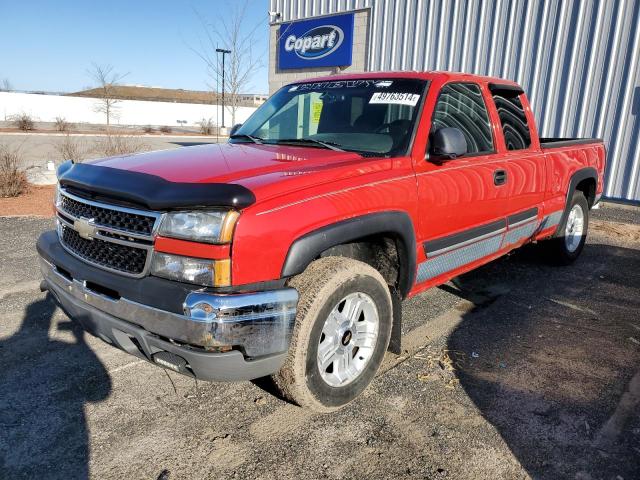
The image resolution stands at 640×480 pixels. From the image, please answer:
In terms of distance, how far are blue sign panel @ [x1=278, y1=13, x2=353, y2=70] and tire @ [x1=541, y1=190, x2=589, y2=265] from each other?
28.5 ft

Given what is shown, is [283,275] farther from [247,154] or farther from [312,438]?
[247,154]

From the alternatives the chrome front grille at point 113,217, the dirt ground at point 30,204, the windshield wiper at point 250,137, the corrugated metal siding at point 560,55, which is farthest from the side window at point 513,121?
the dirt ground at point 30,204

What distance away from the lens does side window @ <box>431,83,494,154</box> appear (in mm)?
3549

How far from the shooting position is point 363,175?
2.79 metres

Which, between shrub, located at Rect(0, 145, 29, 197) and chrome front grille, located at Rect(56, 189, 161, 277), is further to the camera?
shrub, located at Rect(0, 145, 29, 197)

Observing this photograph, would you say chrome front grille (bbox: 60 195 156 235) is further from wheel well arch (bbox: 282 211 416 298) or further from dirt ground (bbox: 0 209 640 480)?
dirt ground (bbox: 0 209 640 480)

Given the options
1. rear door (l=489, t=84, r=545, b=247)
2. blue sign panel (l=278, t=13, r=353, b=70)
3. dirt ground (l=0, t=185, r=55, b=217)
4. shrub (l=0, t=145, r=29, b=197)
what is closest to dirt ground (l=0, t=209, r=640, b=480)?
rear door (l=489, t=84, r=545, b=247)

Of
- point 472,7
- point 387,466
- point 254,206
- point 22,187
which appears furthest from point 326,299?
point 472,7

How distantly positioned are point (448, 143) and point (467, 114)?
0.86 meters

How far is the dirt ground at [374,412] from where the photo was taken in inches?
92.0

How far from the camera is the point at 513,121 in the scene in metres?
4.38

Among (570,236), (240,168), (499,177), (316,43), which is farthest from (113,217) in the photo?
(316,43)

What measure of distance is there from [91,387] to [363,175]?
2038 mm

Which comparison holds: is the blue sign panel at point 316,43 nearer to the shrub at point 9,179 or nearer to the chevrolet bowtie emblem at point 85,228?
the shrub at point 9,179
